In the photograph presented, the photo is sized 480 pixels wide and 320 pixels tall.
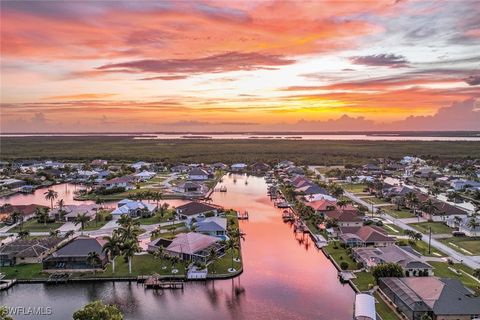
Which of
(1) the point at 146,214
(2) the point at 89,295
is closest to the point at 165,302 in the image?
(2) the point at 89,295

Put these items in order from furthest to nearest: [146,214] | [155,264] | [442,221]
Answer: [146,214] < [442,221] < [155,264]

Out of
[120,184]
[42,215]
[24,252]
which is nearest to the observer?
[24,252]

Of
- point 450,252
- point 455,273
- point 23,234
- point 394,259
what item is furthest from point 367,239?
point 23,234

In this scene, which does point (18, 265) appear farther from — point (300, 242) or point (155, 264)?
point (300, 242)

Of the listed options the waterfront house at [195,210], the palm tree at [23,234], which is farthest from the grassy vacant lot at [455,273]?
the palm tree at [23,234]

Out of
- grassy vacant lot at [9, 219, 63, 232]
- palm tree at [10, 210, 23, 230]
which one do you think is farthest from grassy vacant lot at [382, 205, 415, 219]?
palm tree at [10, 210, 23, 230]

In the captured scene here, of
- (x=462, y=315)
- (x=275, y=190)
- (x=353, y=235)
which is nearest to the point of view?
(x=462, y=315)

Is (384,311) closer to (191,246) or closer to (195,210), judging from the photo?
(191,246)
